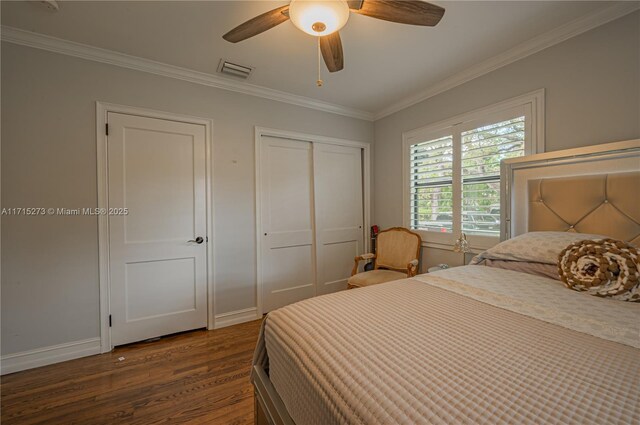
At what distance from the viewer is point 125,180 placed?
230 cm

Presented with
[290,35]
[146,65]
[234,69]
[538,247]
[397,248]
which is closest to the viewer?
[538,247]

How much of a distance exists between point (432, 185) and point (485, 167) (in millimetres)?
598

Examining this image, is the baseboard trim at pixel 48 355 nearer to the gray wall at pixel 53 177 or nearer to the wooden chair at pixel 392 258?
the gray wall at pixel 53 177

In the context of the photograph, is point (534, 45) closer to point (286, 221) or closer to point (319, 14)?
point (319, 14)

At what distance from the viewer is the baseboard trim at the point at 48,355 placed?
1.92 m

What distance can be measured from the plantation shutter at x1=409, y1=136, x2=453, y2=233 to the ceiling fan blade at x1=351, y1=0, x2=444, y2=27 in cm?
158

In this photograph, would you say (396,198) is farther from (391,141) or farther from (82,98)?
(82,98)

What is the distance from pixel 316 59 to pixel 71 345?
10.6 ft

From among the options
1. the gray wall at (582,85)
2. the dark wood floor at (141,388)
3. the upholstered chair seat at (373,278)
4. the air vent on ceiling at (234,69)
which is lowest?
the dark wood floor at (141,388)

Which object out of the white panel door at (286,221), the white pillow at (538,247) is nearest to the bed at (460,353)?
the white pillow at (538,247)

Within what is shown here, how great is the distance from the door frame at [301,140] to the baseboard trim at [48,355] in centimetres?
145

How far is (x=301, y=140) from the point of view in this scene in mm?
3207

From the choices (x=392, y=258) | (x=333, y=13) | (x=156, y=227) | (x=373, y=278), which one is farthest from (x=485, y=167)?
(x=156, y=227)

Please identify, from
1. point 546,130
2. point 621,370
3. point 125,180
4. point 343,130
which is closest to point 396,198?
point 343,130
